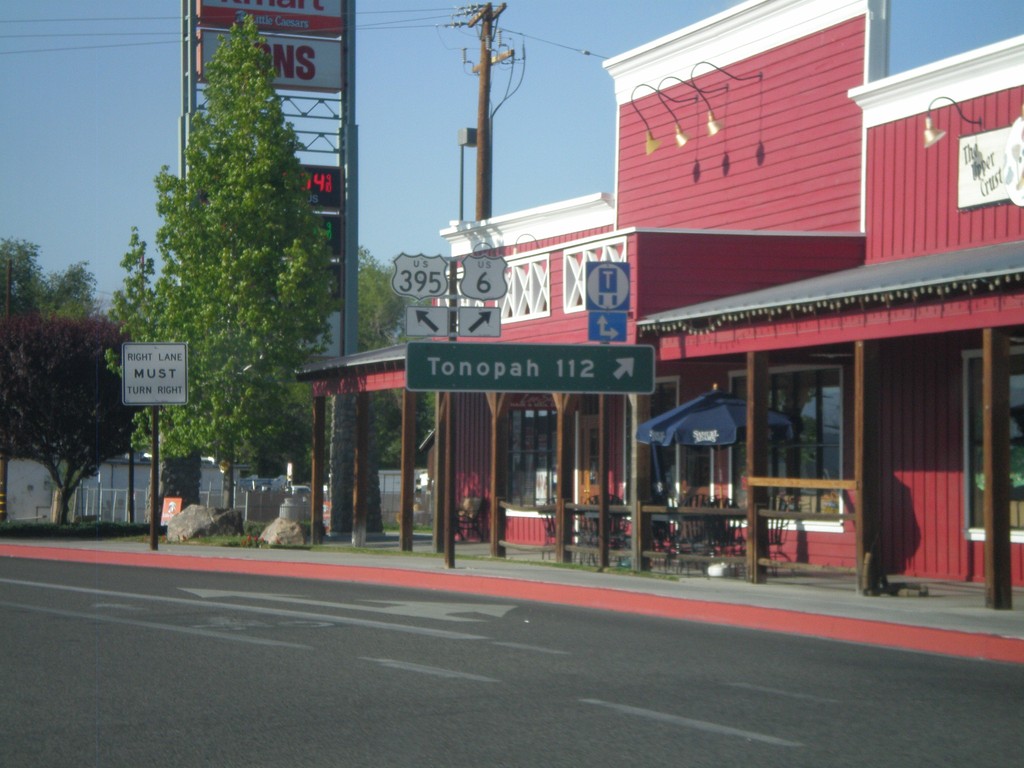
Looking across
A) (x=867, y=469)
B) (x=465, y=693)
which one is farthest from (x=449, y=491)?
(x=465, y=693)

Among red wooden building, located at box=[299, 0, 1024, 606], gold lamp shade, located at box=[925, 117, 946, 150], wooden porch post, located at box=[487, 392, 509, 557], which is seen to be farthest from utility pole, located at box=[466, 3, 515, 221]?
gold lamp shade, located at box=[925, 117, 946, 150]

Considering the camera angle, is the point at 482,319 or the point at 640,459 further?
the point at 482,319

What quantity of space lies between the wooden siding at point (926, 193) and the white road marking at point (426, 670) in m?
10.5

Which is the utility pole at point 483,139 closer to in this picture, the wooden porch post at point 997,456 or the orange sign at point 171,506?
the orange sign at point 171,506

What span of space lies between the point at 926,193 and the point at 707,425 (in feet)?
14.6

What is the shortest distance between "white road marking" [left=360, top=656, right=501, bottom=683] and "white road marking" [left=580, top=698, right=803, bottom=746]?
1011 millimetres

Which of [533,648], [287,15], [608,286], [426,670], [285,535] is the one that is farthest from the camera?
[287,15]

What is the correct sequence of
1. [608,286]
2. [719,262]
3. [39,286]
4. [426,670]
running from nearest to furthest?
[426,670] < [608,286] < [719,262] < [39,286]

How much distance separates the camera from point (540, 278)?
21469 millimetres

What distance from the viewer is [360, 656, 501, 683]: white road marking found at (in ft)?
29.8

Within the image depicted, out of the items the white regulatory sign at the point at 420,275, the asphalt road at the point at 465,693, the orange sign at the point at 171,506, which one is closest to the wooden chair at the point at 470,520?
the orange sign at the point at 171,506

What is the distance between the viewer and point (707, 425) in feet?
57.8

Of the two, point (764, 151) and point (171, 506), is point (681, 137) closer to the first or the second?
point (764, 151)

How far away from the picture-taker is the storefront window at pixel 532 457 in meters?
26.3
